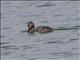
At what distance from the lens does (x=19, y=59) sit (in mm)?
12961

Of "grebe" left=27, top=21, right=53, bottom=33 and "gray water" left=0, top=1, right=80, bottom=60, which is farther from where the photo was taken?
"grebe" left=27, top=21, right=53, bottom=33

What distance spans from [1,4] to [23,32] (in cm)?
361

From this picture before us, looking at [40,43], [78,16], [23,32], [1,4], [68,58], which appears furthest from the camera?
[1,4]

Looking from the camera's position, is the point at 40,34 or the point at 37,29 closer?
the point at 40,34

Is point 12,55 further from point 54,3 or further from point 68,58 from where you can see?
point 54,3

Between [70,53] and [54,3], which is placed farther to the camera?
[54,3]

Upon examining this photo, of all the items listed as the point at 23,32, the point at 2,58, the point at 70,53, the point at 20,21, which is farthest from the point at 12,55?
the point at 20,21

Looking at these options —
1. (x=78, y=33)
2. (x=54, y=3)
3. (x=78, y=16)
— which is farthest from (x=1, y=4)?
(x=78, y=33)

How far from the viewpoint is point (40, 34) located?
1548 centimetres

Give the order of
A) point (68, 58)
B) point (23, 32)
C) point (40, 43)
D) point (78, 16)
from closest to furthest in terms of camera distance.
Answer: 1. point (68, 58)
2. point (40, 43)
3. point (23, 32)
4. point (78, 16)

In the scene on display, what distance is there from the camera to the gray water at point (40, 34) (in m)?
13.4

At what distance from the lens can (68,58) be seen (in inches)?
507

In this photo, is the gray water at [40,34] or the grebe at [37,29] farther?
the grebe at [37,29]

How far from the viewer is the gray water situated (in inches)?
527
